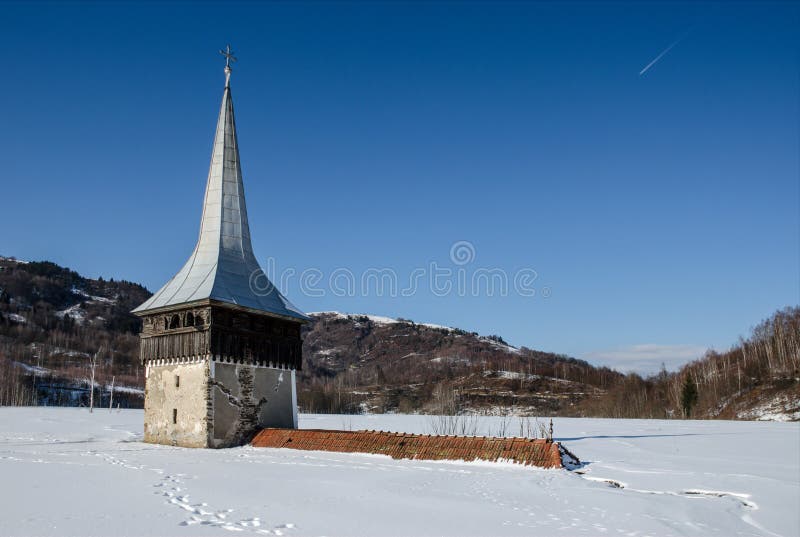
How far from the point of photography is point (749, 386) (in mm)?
81812

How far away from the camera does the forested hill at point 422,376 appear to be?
271 feet

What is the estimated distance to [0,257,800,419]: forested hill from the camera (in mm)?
82562

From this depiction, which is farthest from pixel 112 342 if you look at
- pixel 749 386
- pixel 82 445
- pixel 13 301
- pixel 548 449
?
pixel 548 449

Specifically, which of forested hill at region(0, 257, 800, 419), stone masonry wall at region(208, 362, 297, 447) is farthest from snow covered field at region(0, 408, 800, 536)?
forested hill at region(0, 257, 800, 419)

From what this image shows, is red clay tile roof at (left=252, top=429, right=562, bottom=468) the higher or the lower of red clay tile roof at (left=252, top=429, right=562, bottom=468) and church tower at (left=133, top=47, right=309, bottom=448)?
the lower

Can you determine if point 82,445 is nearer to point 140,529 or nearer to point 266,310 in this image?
point 266,310

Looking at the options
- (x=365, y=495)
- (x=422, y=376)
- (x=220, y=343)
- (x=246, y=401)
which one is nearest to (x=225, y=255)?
(x=220, y=343)

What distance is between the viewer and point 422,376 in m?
153

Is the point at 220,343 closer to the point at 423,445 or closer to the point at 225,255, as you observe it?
the point at 225,255

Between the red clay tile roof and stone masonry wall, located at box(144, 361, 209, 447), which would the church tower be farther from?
the red clay tile roof

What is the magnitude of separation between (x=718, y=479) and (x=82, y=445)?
20962 mm

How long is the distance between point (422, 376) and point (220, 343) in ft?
430

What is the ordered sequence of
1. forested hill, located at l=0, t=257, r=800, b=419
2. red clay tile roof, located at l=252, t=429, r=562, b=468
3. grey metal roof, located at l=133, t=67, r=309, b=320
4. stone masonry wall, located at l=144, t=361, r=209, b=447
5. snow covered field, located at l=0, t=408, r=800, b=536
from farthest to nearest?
forested hill, located at l=0, t=257, r=800, b=419, grey metal roof, located at l=133, t=67, r=309, b=320, stone masonry wall, located at l=144, t=361, r=209, b=447, red clay tile roof, located at l=252, t=429, r=562, b=468, snow covered field, located at l=0, t=408, r=800, b=536

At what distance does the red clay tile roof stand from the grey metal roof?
5308mm
